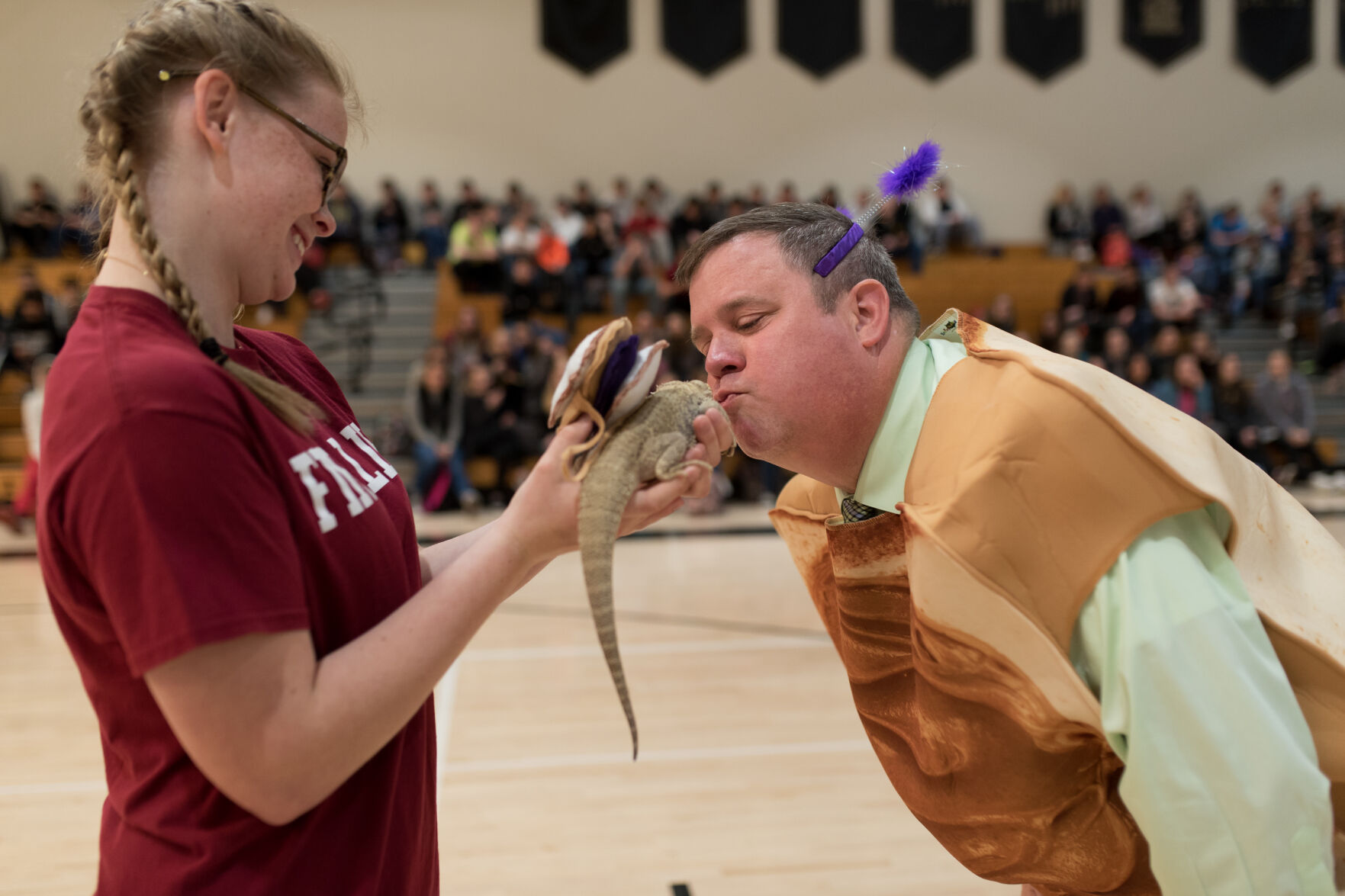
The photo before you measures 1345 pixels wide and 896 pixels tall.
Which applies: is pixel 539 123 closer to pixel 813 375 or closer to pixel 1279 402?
pixel 1279 402

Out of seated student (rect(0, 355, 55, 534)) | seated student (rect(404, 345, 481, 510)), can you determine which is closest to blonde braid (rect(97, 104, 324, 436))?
seated student (rect(0, 355, 55, 534))

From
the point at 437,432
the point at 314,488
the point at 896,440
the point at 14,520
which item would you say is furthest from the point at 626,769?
the point at 14,520

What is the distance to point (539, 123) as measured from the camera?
54.2 ft

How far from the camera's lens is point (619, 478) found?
1.23 metres

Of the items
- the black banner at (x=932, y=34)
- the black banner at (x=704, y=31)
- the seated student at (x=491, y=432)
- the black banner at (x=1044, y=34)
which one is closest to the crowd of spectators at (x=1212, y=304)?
the black banner at (x=1044, y=34)

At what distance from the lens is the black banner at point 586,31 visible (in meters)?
16.3

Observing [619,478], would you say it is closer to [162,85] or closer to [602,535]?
[602,535]

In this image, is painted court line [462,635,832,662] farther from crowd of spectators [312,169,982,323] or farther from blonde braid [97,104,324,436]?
crowd of spectators [312,169,982,323]

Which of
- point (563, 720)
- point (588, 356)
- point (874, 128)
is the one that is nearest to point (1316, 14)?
point (874, 128)

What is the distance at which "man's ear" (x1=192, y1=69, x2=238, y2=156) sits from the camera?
1.10m

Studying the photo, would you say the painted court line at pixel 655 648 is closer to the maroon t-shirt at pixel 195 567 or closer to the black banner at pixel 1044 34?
the maroon t-shirt at pixel 195 567

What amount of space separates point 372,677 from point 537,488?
0.30m

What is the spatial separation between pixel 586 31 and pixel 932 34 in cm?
600

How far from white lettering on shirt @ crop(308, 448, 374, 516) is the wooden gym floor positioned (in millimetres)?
2247
